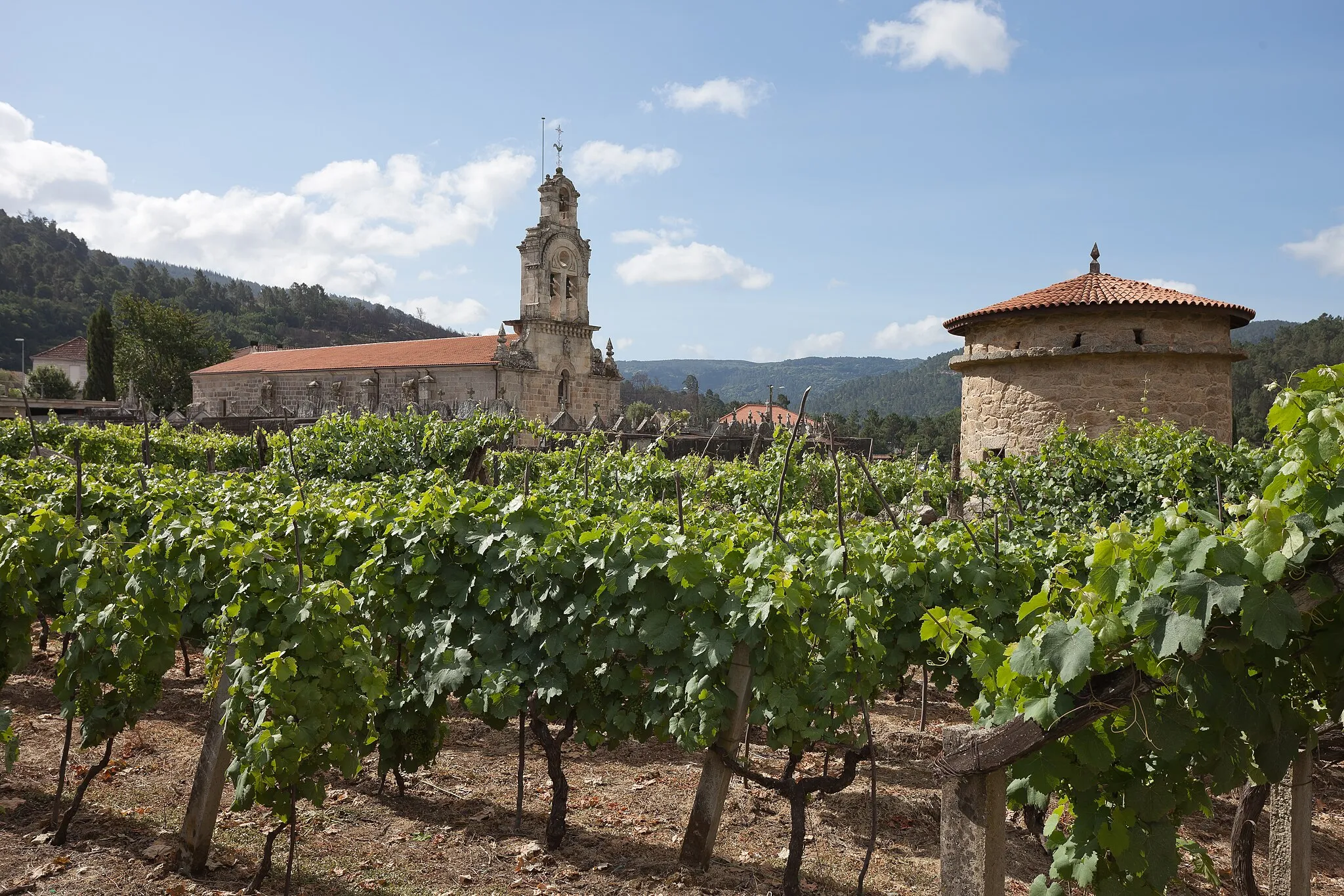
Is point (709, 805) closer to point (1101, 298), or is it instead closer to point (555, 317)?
point (1101, 298)

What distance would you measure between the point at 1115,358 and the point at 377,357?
1456 inches

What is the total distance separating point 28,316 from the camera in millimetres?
91562

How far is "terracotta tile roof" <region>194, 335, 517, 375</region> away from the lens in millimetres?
39312

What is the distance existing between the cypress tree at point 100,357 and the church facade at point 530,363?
2402 centimetres

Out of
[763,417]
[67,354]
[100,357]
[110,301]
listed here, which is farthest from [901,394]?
[763,417]

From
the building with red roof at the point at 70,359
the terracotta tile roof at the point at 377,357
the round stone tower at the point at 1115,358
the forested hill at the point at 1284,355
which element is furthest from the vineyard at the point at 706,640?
the building with red roof at the point at 70,359

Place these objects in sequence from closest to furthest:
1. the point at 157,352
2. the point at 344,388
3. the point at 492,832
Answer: the point at 492,832 < the point at 344,388 < the point at 157,352

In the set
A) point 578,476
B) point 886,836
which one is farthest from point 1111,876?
point 578,476

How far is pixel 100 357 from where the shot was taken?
58.7 meters

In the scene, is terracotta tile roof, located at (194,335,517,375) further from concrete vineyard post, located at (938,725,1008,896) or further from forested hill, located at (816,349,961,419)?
forested hill, located at (816,349,961,419)

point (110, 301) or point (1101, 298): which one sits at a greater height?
point (110, 301)

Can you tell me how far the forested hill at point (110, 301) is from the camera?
92.3 meters

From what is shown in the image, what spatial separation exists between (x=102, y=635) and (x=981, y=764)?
4375 millimetres

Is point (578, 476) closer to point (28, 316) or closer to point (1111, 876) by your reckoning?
point (1111, 876)
